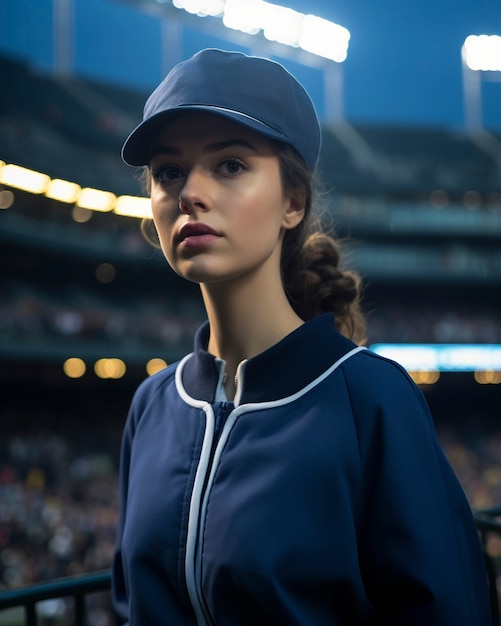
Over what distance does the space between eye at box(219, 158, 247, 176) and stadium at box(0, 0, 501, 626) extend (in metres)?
9.11

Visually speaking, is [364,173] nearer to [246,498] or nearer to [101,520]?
[101,520]

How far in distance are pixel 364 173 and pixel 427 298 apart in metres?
5.77

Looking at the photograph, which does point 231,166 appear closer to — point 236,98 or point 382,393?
point 236,98

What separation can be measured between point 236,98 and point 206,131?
9 cm

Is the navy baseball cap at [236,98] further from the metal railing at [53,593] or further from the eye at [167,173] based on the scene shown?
the metal railing at [53,593]

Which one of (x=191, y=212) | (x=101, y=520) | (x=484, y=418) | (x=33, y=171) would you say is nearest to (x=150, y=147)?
(x=191, y=212)

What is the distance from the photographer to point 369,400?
4.45 feet

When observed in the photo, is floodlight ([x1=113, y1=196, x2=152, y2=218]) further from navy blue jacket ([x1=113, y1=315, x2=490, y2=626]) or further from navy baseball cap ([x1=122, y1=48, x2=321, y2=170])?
navy blue jacket ([x1=113, y1=315, x2=490, y2=626])

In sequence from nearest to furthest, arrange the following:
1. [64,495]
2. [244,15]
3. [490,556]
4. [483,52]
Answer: [490,556]
[64,495]
[244,15]
[483,52]

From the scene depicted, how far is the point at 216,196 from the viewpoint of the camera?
4.61 ft

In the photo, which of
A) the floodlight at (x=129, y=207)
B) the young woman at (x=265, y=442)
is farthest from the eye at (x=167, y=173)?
the floodlight at (x=129, y=207)

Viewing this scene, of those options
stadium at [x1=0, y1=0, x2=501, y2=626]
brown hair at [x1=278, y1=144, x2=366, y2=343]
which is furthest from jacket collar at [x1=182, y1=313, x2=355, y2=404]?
stadium at [x1=0, y1=0, x2=501, y2=626]

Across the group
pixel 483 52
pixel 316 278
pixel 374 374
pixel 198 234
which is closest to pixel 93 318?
pixel 316 278

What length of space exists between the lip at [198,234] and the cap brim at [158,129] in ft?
0.76
